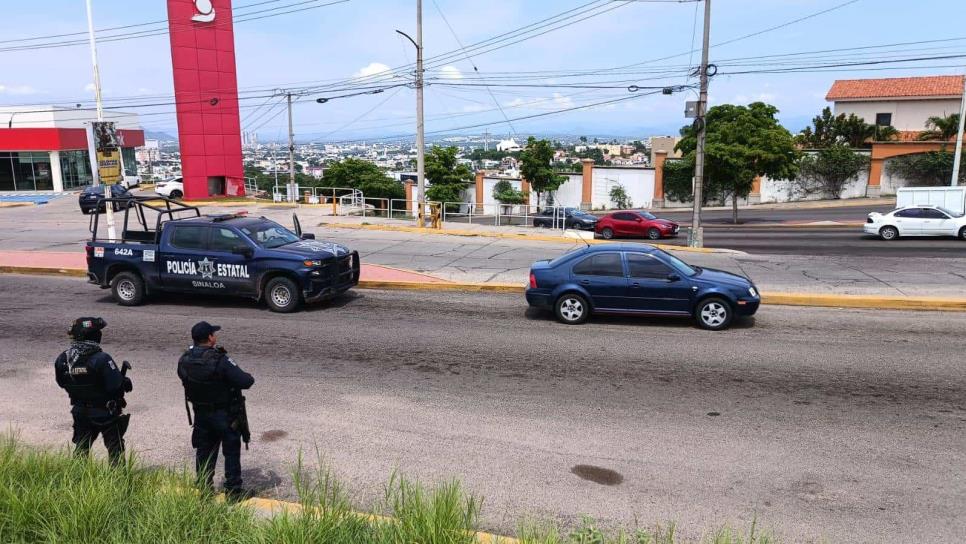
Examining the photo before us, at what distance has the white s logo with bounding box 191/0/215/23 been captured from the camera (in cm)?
3600

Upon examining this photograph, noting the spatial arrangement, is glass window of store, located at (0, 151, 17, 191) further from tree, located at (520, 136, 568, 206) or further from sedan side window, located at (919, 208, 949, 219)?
sedan side window, located at (919, 208, 949, 219)

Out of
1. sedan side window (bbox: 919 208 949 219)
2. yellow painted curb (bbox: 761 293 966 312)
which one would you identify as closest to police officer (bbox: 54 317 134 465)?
yellow painted curb (bbox: 761 293 966 312)

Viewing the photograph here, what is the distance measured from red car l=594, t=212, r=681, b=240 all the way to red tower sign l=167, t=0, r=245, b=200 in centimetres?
2217

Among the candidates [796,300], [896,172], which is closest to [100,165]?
[796,300]

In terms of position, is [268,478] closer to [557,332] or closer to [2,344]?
[557,332]

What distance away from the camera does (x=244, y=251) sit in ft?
41.8

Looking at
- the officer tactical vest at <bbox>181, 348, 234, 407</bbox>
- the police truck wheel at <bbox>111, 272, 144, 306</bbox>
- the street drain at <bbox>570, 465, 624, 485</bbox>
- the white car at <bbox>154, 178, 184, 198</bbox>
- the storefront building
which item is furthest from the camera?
the storefront building

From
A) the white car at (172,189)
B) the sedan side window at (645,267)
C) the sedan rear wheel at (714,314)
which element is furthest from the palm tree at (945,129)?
the white car at (172,189)

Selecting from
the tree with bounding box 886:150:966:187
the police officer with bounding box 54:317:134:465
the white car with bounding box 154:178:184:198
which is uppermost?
the tree with bounding box 886:150:966:187

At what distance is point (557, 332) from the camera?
37.1ft

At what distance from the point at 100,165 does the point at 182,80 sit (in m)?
19.3

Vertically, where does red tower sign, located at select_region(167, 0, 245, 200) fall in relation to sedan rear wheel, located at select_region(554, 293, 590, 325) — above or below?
above

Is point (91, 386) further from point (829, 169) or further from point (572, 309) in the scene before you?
point (829, 169)

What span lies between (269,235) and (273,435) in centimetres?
702
